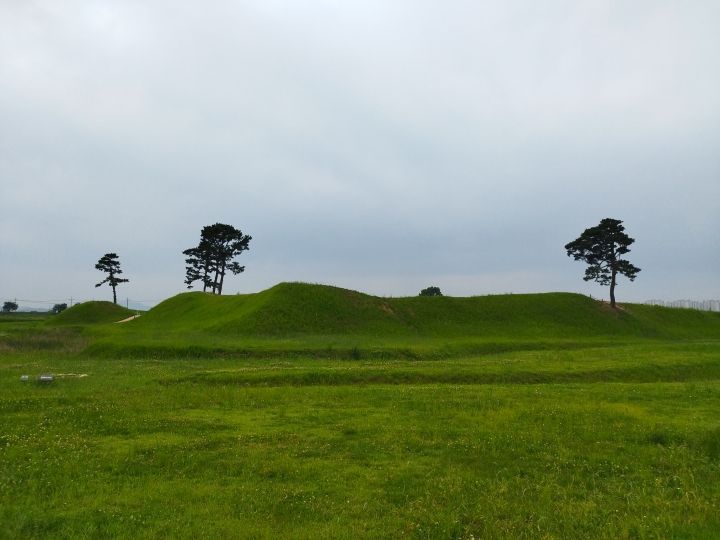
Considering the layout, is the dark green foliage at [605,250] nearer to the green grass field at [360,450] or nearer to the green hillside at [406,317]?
the green hillside at [406,317]

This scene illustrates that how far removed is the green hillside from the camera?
55.3m

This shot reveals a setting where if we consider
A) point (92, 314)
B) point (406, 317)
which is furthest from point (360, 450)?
point (92, 314)

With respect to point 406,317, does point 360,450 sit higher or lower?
lower

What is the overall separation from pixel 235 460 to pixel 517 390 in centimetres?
1495

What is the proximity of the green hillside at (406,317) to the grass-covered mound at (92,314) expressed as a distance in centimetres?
1680

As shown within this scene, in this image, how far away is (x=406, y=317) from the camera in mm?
62250

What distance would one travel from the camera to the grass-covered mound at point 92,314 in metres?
84.9

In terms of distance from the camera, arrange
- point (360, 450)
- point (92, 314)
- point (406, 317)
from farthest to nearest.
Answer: point (92, 314)
point (406, 317)
point (360, 450)

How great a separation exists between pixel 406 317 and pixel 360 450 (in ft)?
161

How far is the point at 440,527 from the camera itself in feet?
30.0

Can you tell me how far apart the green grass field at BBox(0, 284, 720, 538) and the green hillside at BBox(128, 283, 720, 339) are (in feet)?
69.6

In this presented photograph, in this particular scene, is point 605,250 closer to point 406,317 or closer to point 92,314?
point 406,317

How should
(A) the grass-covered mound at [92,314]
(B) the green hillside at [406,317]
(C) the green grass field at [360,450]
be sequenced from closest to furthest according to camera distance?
(C) the green grass field at [360,450], (B) the green hillside at [406,317], (A) the grass-covered mound at [92,314]

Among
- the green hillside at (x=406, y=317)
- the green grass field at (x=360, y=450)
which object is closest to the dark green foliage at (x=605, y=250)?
the green hillside at (x=406, y=317)
